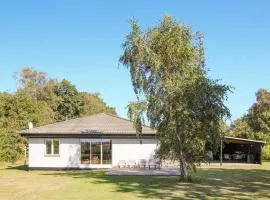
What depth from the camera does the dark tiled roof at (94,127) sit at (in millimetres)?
36219

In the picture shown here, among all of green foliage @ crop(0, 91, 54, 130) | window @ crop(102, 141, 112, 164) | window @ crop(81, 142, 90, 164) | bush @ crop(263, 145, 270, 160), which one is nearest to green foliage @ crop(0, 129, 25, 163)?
green foliage @ crop(0, 91, 54, 130)

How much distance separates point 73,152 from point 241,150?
20.9 meters

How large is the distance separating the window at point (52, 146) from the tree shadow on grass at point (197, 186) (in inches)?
345

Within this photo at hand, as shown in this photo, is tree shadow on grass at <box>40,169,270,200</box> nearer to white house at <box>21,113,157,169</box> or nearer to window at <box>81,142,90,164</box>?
white house at <box>21,113,157,169</box>

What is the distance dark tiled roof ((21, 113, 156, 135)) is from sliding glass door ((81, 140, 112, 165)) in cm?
97

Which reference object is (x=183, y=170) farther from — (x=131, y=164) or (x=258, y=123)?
(x=258, y=123)

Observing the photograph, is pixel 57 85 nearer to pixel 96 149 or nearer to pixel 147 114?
pixel 96 149

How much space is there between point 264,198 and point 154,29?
11.1 m

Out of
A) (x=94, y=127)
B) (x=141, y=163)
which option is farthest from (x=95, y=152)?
A: (x=141, y=163)

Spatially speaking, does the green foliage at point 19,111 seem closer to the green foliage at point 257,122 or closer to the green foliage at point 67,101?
the green foliage at point 257,122

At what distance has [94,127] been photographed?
37.9m

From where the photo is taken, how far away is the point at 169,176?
2941 cm

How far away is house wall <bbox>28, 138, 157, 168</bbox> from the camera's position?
3634 centimetres

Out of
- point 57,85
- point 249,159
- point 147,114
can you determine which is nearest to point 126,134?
point 147,114
